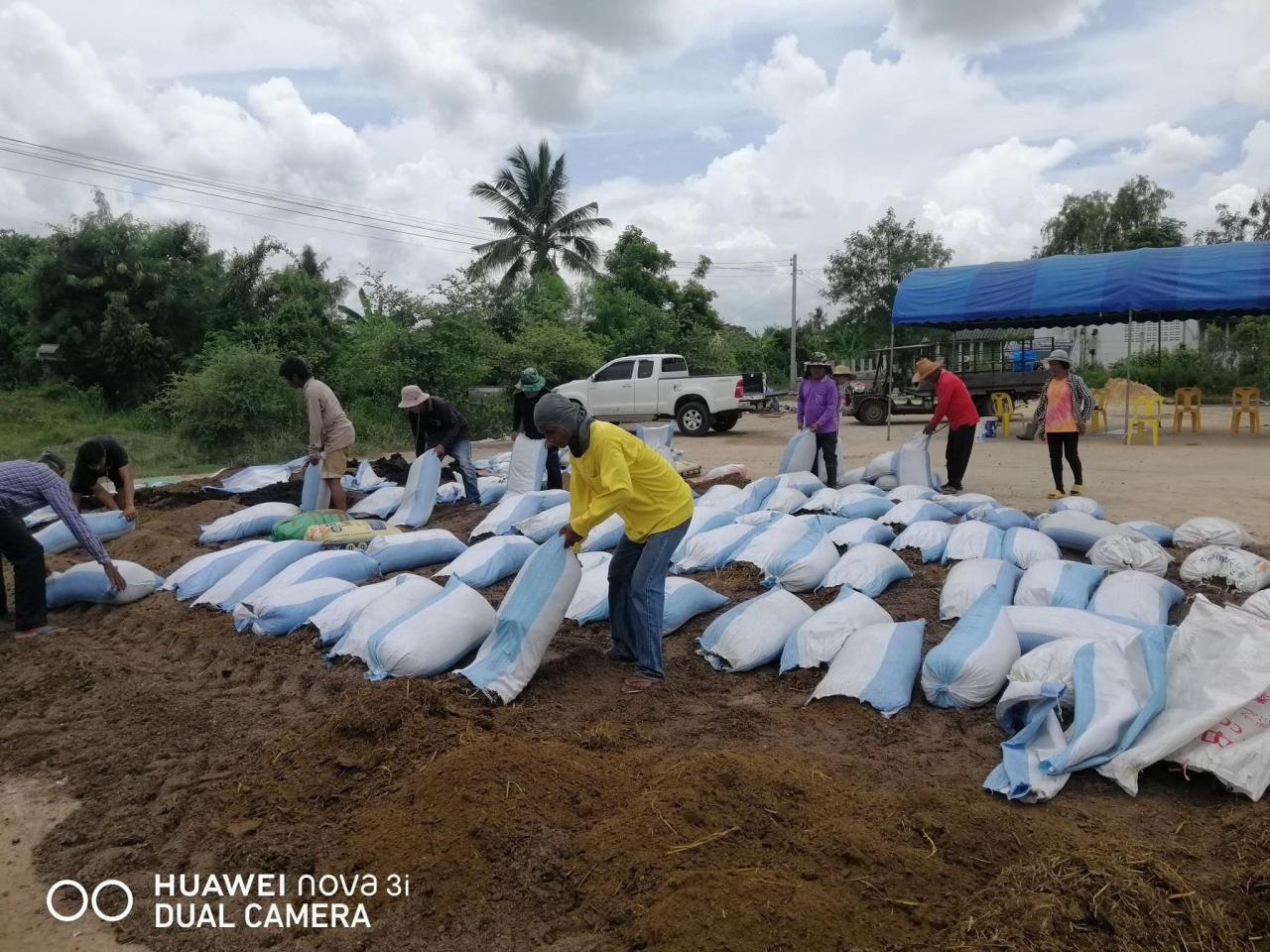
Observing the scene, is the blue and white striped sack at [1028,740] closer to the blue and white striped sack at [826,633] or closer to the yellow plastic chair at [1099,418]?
the blue and white striped sack at [826,633]

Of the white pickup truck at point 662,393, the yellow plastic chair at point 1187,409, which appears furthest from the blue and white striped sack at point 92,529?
the yellow plastic chair at point 1187,409

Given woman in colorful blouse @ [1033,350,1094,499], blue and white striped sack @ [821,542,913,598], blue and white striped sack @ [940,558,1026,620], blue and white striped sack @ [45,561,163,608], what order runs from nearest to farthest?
blue and white striped sack @ [940,558,1026,620] → blue and white striped sack @ [821,542,913,598] → blue and white striped sack @ [45,561,163,608] → woman in colorful blouse @ [1033,350,1094,499]

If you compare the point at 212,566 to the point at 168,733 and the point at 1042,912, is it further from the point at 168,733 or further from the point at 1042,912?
the point at 1042,912

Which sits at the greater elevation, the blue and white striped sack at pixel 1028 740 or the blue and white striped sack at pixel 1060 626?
the blue and white striped sack at pixel 1060 626

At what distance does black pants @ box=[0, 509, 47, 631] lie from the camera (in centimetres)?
444

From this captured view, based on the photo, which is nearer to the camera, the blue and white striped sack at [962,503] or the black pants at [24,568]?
the black pants at [24,568]

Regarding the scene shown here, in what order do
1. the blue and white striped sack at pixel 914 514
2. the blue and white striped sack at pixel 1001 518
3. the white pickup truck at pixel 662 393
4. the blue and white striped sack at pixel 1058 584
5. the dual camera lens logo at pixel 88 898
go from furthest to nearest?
the white pickup truck at pixel 662 393 → the blue and white striped sack at pixel 914 514 → the blue and white striped sack at pixel 1001 518 → the blue and white striped sack at pixel 1058 584 → the dual camera lens logo at pixel 88 898

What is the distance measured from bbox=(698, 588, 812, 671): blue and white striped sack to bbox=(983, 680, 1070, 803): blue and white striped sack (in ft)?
3.52

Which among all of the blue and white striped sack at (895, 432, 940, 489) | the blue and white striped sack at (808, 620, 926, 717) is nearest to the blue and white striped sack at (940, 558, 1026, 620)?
the blue and white striped sack at (808, 620, 926, 717)

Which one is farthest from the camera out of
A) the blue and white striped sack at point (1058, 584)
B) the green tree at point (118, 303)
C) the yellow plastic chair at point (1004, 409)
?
the green tree at point (118, 303)

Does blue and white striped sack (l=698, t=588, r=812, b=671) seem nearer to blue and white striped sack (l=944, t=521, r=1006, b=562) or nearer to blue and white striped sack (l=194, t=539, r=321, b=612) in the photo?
blue and white striped sack (l=944, t=521, r=1006, b=562)

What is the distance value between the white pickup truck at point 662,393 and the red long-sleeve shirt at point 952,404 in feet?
24.5

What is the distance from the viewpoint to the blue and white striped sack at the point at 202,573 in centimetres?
514

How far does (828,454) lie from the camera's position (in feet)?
25.8
